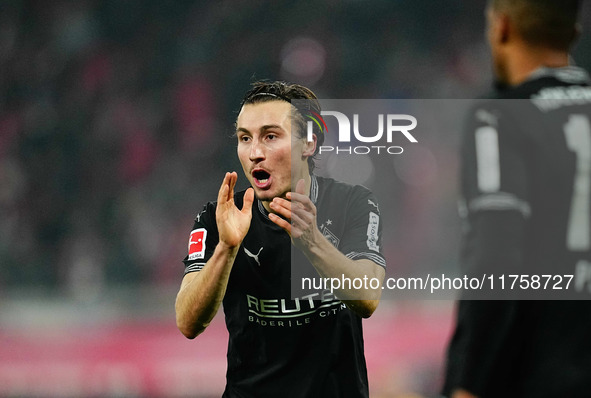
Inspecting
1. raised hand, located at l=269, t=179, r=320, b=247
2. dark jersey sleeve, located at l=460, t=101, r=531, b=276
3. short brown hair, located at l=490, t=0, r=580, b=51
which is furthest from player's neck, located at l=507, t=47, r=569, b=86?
raised hand, located at l=269, t=179, r=320, b=247

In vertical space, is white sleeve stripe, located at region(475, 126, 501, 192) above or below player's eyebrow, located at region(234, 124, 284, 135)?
below

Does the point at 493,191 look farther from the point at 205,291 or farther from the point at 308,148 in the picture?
the point at 308,148

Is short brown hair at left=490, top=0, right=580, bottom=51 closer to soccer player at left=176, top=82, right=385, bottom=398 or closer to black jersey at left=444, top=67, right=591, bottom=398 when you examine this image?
black jersey at left=444, top=67, right=591, bottom=398

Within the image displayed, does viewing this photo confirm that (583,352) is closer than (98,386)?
Yes

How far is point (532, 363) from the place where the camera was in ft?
6.88

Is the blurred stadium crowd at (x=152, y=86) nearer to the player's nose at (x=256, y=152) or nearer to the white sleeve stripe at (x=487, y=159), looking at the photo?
the player's nose at (x=256, y=152)

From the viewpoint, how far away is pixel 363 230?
3.59 metres

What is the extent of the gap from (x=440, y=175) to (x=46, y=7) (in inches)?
334

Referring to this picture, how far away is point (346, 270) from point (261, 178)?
79 centimetres

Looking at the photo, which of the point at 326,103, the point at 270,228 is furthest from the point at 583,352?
the point at 326,103

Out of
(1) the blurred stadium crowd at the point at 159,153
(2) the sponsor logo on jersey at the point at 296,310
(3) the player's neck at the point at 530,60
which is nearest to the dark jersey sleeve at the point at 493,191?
(3) the player's neck at the point at 530,60

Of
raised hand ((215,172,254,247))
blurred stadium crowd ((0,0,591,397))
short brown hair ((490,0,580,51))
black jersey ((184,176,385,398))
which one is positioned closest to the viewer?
short brown hair ((490,0,580,51))

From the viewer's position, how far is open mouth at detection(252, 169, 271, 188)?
3.68 metres

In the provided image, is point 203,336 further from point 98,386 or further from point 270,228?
point 270,228
